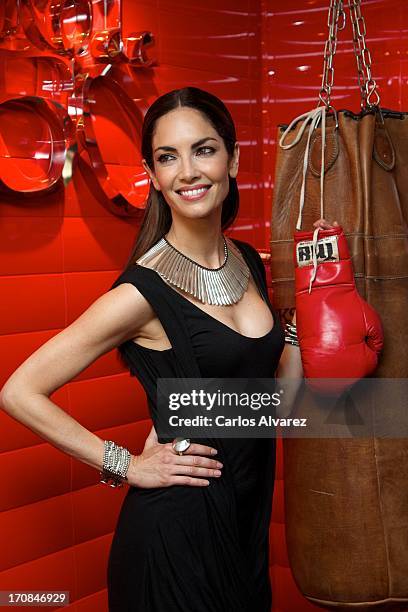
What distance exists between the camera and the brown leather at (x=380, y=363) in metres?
1.68

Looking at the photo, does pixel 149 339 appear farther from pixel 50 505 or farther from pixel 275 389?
pixel 50 505

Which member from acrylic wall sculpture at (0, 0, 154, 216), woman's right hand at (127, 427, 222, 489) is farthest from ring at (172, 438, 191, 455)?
acrylic wall sculpture at (0, 0, 154, 216)

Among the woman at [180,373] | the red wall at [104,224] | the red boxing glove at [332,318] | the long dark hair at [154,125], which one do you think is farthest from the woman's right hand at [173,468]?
the red wall at [104,224]

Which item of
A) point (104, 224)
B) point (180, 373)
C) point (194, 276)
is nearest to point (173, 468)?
point (180, 373)

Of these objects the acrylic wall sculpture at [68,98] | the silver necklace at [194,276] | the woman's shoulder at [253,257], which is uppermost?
the acrylic wall sculpture at [68,98]

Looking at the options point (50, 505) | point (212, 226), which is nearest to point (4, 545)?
point (50, 505)

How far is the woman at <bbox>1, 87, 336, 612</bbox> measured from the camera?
1.56m

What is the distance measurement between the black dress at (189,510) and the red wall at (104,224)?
0.68 m

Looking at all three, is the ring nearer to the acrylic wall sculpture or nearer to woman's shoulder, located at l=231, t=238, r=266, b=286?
woman's shoulder, located at l=231, t=238, r=266, b=286

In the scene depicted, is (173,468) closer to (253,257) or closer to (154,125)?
(253,257)

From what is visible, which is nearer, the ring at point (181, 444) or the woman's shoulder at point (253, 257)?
the ring at point (181, 444)

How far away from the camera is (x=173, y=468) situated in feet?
5.20

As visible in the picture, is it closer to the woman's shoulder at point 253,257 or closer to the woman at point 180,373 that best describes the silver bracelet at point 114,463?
the woman at point 180,373

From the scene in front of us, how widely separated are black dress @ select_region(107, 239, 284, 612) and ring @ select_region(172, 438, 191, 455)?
0.04m
